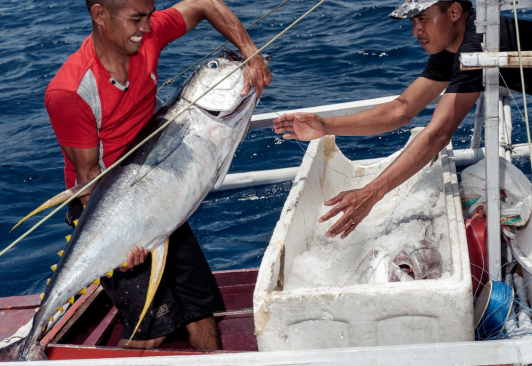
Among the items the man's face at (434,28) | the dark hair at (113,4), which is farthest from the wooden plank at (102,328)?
the man's face at (434,28)

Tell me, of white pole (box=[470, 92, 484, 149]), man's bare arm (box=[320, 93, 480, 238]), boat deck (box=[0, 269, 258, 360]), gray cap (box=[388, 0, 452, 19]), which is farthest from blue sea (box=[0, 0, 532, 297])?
gray cap (box=[388, 0, 452, 19])

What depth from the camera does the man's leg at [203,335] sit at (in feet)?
11.0

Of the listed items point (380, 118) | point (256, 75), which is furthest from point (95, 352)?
point (380, 118)

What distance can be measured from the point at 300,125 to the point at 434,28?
86 cm

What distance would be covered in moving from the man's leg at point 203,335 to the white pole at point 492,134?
1.50m

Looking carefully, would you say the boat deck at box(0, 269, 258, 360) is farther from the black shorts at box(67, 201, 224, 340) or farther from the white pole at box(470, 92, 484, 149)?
the white pole at box(470, 92, 484, 149)

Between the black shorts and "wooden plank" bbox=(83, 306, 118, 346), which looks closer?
the black shorts

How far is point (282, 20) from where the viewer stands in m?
10.7

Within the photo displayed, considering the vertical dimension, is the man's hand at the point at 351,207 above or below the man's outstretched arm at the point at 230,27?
below

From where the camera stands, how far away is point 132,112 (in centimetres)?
294

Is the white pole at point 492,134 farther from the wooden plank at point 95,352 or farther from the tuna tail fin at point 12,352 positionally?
the tuna tail fin at point 12,352

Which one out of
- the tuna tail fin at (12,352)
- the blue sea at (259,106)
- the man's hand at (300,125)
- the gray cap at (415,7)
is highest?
the gray cap at (415,7)

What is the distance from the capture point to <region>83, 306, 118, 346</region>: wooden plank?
3.40 meters

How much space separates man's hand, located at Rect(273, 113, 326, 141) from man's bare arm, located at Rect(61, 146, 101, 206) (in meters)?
0.98
